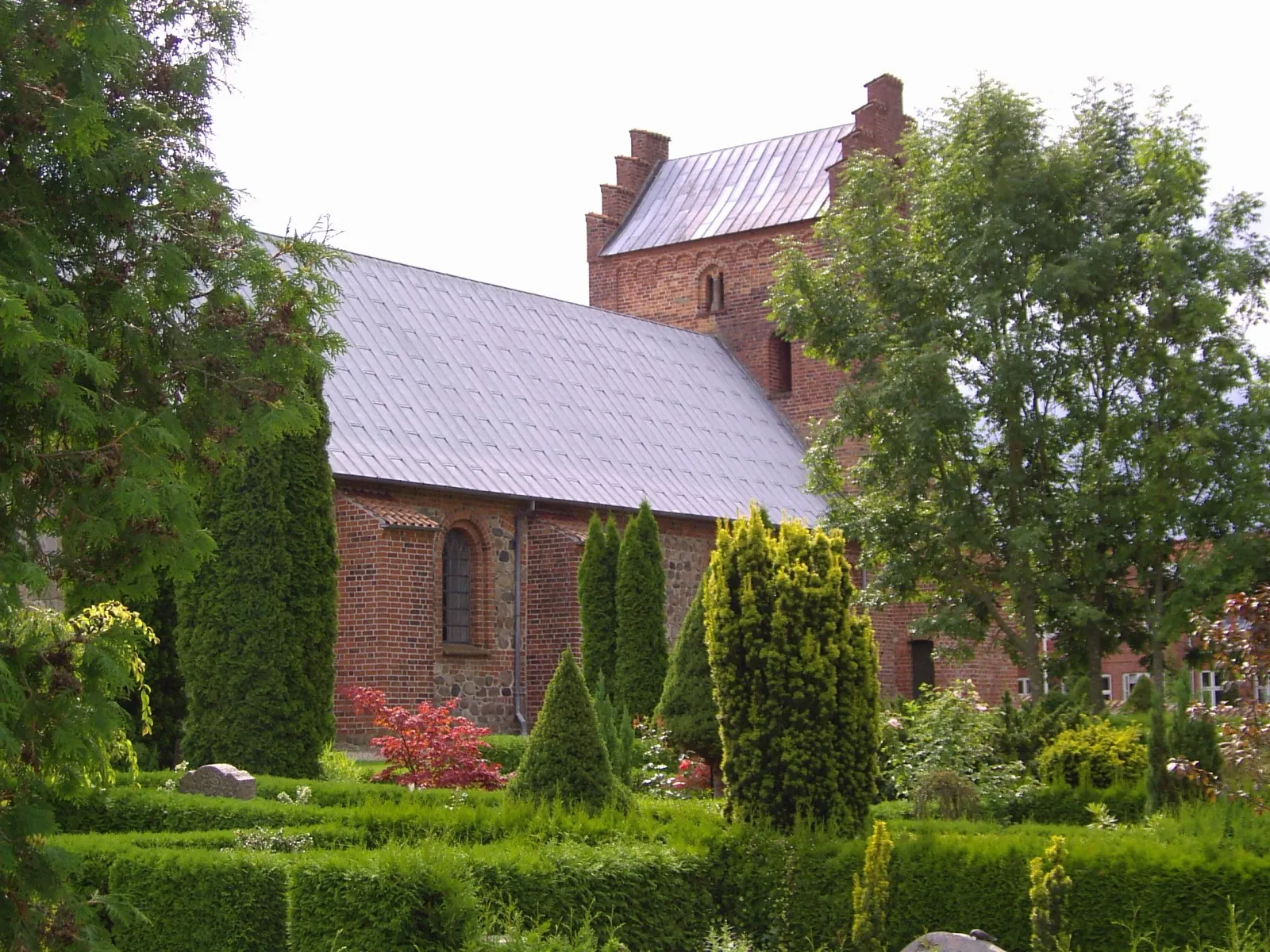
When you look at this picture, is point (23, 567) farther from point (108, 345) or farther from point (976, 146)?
point (976, 146)

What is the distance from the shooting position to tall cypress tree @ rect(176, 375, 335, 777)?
50.8 ft

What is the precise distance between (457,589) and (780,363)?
11514 millimetres

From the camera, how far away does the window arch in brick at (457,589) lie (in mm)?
22891

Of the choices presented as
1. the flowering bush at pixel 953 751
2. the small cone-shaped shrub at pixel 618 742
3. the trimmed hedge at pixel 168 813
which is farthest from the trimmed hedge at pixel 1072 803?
the trimmed hedge at pixel 168 813

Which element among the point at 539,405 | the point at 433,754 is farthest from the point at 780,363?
the point at 433,754

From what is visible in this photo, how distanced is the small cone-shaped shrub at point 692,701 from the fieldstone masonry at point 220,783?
5.33m

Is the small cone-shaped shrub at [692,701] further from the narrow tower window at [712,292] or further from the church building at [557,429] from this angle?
the narrow tower window at [712,292]

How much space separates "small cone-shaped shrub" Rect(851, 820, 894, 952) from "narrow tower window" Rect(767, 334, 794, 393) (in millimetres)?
24018

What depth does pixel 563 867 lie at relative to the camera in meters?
8.67

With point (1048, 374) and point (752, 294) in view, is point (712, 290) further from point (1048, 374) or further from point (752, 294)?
point (1048, 374)

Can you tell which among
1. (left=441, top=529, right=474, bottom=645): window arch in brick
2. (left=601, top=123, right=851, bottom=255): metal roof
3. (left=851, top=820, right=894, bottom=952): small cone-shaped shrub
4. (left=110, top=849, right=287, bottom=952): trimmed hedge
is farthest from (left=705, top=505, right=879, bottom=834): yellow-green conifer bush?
(left=601, top=123, right=851, bottom=255): metal roof

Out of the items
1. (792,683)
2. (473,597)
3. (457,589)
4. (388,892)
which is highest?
(457,589)

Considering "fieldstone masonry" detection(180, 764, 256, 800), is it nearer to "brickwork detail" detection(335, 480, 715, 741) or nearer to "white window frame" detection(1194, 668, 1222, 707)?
"brickwork detail" detection(335, 480, 715, 741)

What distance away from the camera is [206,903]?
866cm
